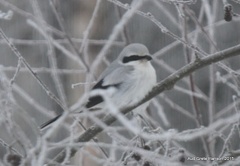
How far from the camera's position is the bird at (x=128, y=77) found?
3340 mm

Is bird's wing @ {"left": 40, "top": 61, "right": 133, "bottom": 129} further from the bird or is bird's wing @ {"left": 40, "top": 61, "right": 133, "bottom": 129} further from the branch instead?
the branch

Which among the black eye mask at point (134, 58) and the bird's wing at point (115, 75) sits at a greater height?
the black eye mask at point (134, 58)

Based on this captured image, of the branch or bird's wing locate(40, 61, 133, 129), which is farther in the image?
bird's wing locate(40, 61, 133, 129)

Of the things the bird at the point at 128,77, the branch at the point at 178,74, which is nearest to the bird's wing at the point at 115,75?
the bird at the point at 128,77

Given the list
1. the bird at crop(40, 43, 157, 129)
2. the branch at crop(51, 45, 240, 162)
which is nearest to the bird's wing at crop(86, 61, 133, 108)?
the bird at crop(40, 43, 157, 129)

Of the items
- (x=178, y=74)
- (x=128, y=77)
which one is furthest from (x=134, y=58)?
(x=178, y=74)

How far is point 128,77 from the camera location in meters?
3.52

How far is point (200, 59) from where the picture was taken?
247cm

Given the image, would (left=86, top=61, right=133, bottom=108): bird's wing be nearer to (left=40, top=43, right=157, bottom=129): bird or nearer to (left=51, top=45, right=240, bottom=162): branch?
(left=40, top=43, right=157, bottom=129): bird

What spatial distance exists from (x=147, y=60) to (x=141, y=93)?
0.28m

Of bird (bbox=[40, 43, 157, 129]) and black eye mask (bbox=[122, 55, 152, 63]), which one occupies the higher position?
black eye mask (bbox=[122, 55, 152, 63])

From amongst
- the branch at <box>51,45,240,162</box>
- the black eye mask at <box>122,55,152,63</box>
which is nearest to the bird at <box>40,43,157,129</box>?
the black eye mask at <box>122,55,152,63</box>

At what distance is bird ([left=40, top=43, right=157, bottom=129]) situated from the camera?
3340 millimetres

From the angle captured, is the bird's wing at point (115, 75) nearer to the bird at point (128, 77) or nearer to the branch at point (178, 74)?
the bird at point (128, 77)
